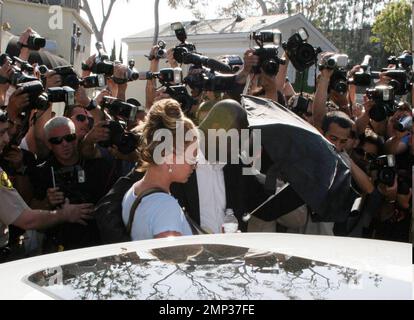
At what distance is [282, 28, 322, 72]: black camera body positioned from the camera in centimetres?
508

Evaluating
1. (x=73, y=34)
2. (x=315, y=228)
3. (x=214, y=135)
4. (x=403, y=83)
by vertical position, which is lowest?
(x=315, y=228)

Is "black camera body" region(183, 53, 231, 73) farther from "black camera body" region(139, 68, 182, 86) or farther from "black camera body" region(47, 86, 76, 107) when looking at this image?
"black camera body" region(47, 86, 76, 107)

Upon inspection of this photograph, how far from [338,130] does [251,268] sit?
259cm

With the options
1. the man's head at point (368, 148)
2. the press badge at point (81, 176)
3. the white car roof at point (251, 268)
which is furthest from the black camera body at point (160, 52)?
the white car roof at point (251, 268)

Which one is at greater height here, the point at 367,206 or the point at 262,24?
the point at 262,24

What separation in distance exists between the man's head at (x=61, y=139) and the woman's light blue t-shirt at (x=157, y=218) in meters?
1.60

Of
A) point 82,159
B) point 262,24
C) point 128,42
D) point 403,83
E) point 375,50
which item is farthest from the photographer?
point 375,50

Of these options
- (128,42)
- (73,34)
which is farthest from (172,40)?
(73,34)

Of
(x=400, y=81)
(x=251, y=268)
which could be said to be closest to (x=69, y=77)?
(x=400, y=81)

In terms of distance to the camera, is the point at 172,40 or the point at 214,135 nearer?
the point at 214,135

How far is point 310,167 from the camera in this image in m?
3.18

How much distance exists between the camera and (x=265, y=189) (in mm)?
3455
